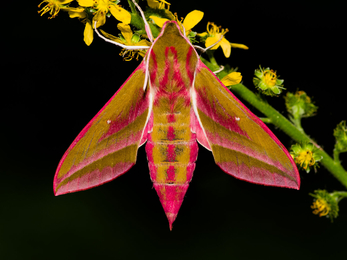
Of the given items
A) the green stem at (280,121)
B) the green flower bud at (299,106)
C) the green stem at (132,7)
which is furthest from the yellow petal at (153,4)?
the green flower bud at (299,106)

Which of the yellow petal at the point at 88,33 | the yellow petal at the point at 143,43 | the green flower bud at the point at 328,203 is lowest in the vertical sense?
the green flower bud at the point at 328,203

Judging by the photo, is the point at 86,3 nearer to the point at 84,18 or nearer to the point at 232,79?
the point at 84,18

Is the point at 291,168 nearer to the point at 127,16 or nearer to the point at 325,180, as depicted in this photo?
the point at 127,16

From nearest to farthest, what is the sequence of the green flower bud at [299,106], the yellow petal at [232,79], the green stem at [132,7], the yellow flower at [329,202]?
the green stem at [132,7] → the yellow petal at [232,79] → the green flower bud at [299,106] → the yellow flower at [329,202]

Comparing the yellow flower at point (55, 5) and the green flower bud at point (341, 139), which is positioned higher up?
the yellow flower at point (55, 5)

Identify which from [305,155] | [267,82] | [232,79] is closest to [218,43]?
[232,79]

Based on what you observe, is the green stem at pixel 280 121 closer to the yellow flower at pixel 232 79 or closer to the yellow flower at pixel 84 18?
the yellow flower at pixel 232 79

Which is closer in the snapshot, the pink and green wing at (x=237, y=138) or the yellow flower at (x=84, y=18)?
the pink and green wing at (x=237, y=138)
